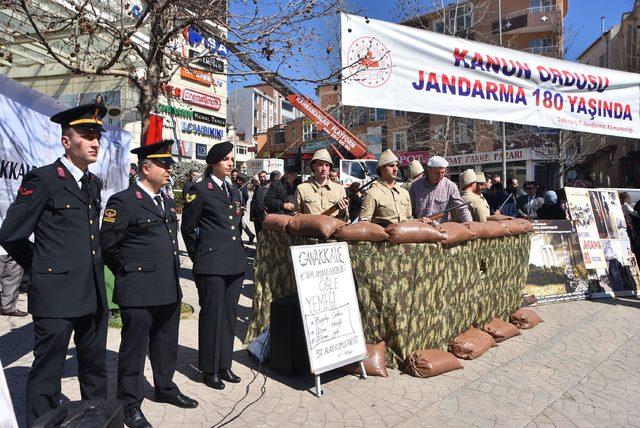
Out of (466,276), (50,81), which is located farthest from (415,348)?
(50,81)

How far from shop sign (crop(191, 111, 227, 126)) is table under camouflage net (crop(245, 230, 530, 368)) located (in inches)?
878

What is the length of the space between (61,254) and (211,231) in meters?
1.37

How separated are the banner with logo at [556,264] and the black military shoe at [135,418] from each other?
242 inches

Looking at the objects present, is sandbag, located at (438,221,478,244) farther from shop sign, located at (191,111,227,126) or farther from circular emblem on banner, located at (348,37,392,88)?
shop sign, located at (191,111,227,126)

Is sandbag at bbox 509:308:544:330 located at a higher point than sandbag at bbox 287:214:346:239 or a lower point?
lower

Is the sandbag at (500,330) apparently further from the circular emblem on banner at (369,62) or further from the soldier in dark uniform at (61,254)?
the soldier in dark uniform at (61,254)

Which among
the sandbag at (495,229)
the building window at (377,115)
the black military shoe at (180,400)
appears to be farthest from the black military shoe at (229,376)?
the building window at (377,115)

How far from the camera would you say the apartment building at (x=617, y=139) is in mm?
28703

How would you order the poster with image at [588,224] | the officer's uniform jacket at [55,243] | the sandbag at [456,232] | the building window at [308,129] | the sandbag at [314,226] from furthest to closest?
1. the building window at [308,129]
2. the poster with image at [588,224]
3. the sandbag at [456,232]
4. the sandbag at [314,226]
5. the officer's uniform jacket at [55,243]

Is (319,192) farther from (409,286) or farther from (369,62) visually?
→ (409,286)

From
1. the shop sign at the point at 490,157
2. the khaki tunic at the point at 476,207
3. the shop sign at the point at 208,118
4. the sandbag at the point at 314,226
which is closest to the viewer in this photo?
the sandbag at the point at 314,226

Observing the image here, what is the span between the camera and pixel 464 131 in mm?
31984

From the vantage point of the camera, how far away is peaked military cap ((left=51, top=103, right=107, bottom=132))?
2.90 m

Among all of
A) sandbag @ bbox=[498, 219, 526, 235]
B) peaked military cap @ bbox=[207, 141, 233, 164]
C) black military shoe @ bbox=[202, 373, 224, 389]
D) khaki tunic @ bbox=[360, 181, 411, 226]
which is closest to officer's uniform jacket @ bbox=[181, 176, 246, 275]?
peaked military cap @ bbox=[207, 141, 233, 164]
